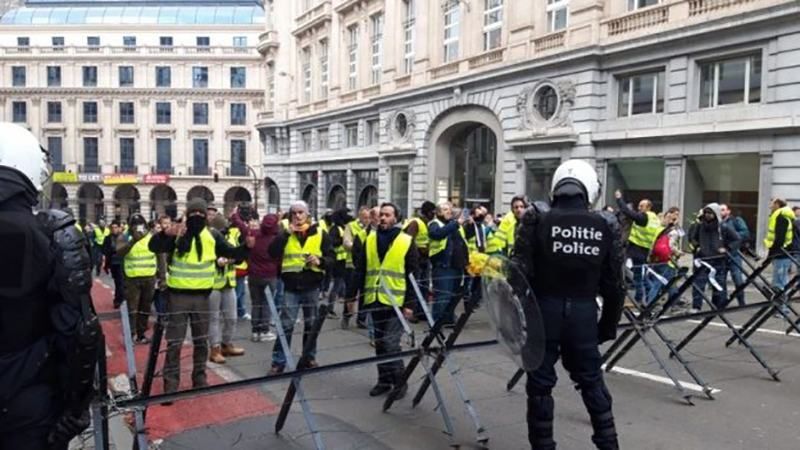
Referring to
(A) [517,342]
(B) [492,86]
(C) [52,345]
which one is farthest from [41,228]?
(B) [492,86]

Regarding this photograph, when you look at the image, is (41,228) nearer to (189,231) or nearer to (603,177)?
(189,231)

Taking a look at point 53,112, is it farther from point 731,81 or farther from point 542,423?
point 542,423

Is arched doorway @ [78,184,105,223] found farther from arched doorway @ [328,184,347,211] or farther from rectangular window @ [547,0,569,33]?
rectangular window @ [547,0,569,33]

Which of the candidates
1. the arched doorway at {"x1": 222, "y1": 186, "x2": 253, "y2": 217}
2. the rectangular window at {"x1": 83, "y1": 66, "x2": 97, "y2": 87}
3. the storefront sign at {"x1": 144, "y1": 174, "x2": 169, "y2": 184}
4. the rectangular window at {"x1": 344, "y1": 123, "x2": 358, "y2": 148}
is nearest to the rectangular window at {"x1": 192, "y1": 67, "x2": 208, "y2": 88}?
the storefront sign at {"x1": 144, "y1": 174, "x2": 169, "y2": 184}

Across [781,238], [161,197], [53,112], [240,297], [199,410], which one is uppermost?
[53,112]

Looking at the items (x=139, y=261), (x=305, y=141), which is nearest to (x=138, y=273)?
(x=139, y=261)

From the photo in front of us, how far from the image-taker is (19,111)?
65125 millimetres

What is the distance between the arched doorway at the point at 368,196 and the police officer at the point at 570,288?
28.7 metres

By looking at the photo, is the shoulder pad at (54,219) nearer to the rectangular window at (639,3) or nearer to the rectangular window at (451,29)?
the rectangular window at (639,3)

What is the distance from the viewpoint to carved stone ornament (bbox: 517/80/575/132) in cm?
2050

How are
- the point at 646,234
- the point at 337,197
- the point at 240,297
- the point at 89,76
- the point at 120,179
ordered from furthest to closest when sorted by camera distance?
the point at 89,76 → the point at 120,179 → the point at 337,197 → the point at 646,234 → the point at 240,297

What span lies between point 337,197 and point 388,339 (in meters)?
31.3

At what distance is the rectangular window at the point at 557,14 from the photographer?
2131 centimetres

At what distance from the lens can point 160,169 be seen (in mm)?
64812
